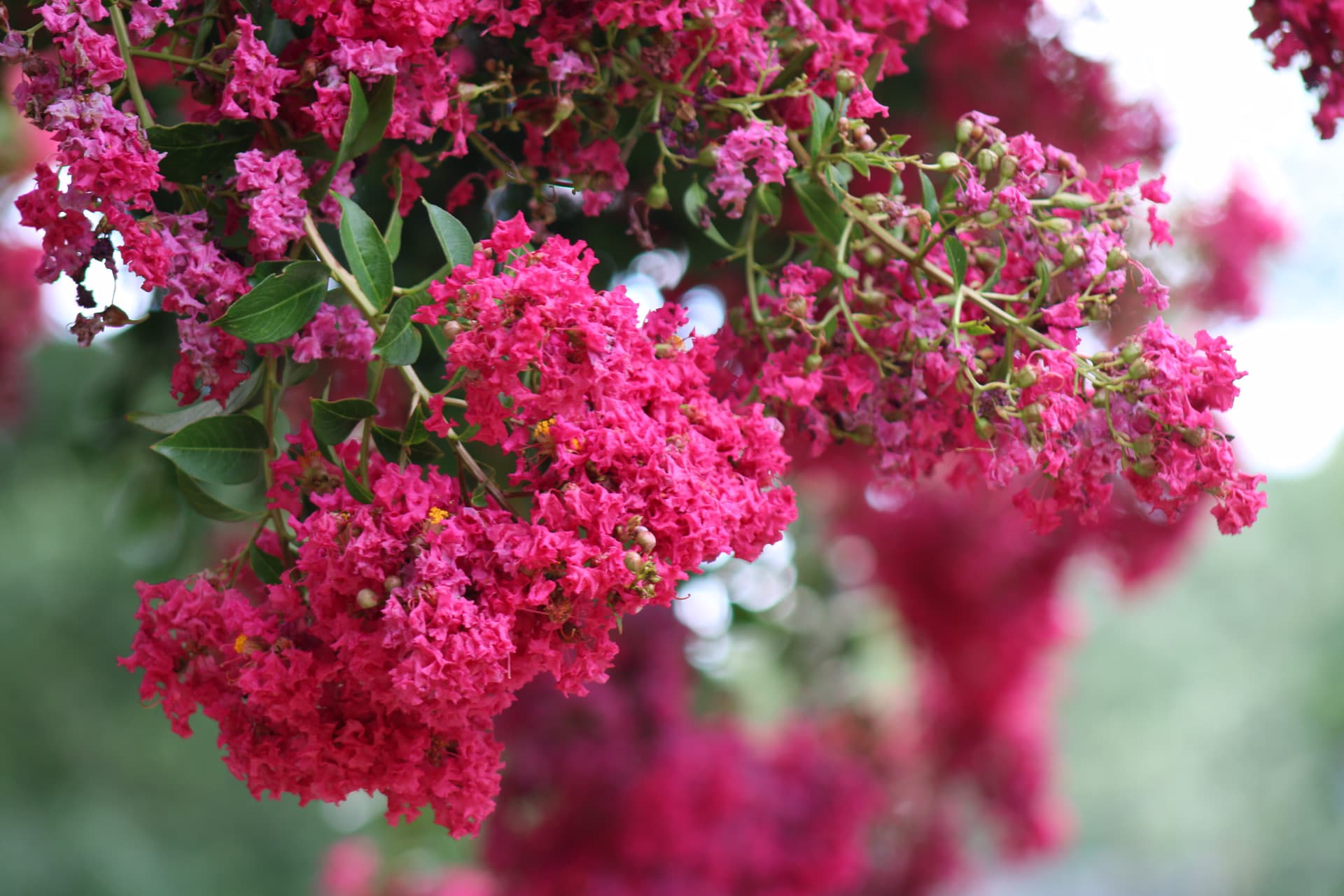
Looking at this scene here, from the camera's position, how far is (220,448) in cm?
60

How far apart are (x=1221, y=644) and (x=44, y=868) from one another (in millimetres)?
4169

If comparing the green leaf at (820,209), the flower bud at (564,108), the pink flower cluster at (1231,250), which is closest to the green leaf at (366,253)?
the flower bud at (564,108)

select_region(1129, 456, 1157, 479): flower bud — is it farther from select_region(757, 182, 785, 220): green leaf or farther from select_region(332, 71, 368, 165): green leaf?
select_region(332, 71, 368, 165): green leaf

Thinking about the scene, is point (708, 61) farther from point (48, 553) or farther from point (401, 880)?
point (48, 553)

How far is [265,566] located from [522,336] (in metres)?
0.21

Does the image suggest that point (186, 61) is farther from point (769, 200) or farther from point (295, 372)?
point (769, 200)

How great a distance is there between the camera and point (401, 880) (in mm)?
2566

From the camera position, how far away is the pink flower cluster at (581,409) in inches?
21.0

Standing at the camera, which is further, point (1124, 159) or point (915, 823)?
point (915, 823)

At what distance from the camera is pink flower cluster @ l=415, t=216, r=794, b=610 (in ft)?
1.75

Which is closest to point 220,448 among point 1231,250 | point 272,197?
point 272,197

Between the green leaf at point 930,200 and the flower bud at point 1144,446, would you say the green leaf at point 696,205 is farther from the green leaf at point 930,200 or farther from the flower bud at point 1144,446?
the flower bud at point 1144,446

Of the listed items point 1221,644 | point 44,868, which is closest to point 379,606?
point 44,868

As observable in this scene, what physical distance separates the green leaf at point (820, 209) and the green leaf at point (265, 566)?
0.35 meters
